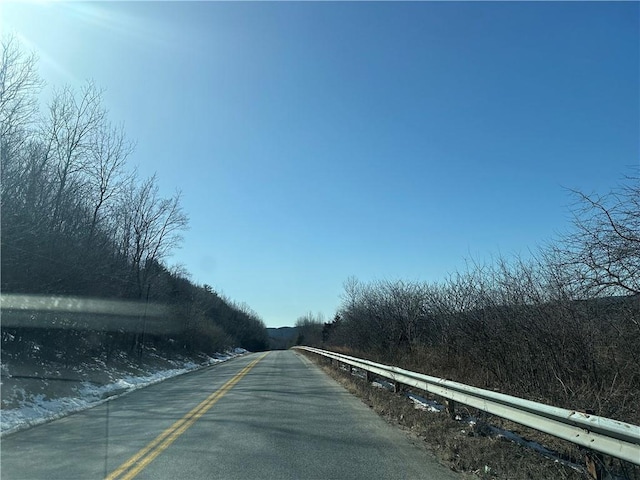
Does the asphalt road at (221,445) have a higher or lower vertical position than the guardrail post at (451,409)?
lower

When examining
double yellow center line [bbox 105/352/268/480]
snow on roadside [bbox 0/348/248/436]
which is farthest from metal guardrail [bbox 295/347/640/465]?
snow on roadside [bbox 0/348/248/436]

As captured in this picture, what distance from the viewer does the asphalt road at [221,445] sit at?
6.77 m

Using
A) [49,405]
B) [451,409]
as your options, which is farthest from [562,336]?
[49,405]

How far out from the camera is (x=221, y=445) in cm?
834

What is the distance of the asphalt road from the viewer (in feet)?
22.2

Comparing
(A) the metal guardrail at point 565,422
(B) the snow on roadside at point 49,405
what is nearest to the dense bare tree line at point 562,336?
(A) the metal guardrail at point 565,422

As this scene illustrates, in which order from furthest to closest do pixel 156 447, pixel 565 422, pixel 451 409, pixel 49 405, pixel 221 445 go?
pixel 49 405, pixel 451 409, pixel 221 445, pixel 156 447, pixel 565 422

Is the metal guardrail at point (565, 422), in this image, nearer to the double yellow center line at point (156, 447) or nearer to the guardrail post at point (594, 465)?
the guardrail post at point (594, 465)

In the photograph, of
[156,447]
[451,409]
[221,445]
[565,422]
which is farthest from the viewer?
[451,409]

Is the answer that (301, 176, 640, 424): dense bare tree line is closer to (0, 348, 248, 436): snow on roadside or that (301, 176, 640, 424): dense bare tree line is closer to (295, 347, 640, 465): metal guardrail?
(295, 347, 640, 465): metal guardrail

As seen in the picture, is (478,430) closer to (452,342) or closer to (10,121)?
(452,342)

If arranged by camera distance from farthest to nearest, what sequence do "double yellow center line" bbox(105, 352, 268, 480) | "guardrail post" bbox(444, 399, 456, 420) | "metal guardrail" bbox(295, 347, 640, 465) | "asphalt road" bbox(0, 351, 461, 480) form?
"guardrail post" bbox(444, 399, 456, 420) < "asphalt road" bbox(0, 351, 461, 480) < "double yellow center line" bbox(105, 352, 268, 480) < "metal guardrail" bbox(295, 347, 640, 465)

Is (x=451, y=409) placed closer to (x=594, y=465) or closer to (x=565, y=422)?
(x=565, y=422)

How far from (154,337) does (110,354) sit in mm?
13108
